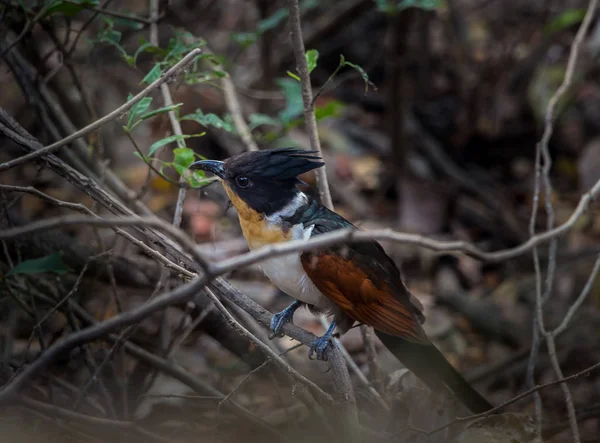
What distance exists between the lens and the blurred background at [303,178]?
349 cm

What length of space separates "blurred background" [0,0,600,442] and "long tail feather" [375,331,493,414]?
0.56 feet

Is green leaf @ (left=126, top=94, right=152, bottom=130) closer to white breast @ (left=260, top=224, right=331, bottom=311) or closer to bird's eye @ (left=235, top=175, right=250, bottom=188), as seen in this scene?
bird's eye @ (left=235, top=175, right=250, bottom=188)

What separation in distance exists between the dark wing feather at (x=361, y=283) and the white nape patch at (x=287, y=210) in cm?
10

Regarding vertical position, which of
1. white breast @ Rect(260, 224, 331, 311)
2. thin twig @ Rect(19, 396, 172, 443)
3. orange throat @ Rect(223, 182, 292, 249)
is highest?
orange throat @ Rect(223, 182, 292, 249)

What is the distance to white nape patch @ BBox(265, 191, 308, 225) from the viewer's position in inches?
126

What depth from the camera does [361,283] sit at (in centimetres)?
311

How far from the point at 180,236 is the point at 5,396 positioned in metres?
0.67

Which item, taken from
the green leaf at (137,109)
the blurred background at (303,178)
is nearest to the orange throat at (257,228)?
the blurred background at (303,178)

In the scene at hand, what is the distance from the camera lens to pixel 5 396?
179 centimetres

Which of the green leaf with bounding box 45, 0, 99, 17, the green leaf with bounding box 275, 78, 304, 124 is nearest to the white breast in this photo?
the green leaf with bounding box 275, 78, 304, 124

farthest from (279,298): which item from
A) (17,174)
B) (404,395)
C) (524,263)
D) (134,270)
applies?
(17,174)

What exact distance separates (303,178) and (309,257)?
3.04 meters

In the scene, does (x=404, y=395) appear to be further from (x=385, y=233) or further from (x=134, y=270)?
(x=385, y=233)

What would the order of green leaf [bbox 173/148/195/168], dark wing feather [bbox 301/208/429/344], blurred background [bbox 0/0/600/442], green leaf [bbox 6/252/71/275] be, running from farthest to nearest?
Answer: blurred background [bbox 0/0/600/442]
dark wing feather [bbox 301/208/429/344]
green leaf [bbox 173/148/195/168]
green leaf [bbox 6/252/71/275]
